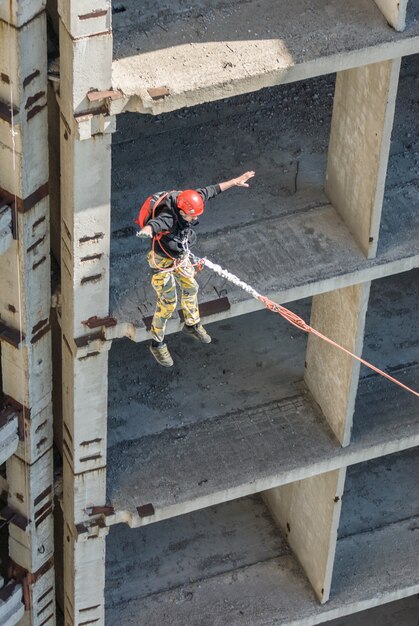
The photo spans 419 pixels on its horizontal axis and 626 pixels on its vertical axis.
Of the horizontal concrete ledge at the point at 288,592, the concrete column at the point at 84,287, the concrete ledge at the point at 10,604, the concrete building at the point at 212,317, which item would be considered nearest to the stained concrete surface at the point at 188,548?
the concrete building at the point at 212,317

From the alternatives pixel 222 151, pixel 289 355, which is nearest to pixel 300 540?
pixel 289 355

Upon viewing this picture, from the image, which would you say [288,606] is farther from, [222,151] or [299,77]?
[299,77]

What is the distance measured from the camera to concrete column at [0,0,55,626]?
560 inches

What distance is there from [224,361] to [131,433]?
5.65 ft

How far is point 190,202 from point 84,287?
1525 millimetres

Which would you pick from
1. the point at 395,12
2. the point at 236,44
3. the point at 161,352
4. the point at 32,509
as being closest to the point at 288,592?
the point at 32,509

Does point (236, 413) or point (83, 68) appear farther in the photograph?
point (236, 413)

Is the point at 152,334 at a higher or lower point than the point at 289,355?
higher

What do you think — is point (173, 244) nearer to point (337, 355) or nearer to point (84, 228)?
point (84, 228)

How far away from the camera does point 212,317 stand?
16.4 meters

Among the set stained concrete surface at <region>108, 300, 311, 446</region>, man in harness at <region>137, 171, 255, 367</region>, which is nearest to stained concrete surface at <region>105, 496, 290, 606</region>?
stained concrete surface at <region>108, 300, 311, 446</region>

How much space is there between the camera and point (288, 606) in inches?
794

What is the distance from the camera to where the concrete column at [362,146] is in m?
15.9

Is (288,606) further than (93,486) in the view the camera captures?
Yes
